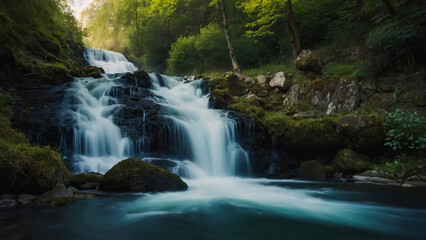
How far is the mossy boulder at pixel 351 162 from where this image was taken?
25.1 feet

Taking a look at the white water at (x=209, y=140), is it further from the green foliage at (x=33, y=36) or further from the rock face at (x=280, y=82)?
the green foliage at (x=33, y=36)

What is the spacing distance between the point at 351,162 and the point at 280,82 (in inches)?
203

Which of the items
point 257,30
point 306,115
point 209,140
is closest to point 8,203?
point 209,140

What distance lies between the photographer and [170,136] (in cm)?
848

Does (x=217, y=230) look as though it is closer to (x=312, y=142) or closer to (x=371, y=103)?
(x=312, y=142)

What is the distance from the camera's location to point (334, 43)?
1378 cm

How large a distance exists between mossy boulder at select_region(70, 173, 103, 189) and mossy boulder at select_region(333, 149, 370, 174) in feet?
23.2

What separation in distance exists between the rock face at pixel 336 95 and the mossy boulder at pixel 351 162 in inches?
84.3

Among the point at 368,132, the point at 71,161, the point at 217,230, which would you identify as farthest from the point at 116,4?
the point at 217,230

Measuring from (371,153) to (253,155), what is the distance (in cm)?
389

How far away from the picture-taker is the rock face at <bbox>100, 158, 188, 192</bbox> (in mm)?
5348

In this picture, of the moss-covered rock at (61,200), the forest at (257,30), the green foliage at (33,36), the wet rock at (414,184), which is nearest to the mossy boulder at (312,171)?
the wet rock at (414,184)

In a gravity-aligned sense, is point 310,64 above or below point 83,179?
above

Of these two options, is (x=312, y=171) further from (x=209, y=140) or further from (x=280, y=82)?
(x=280, y=82)
